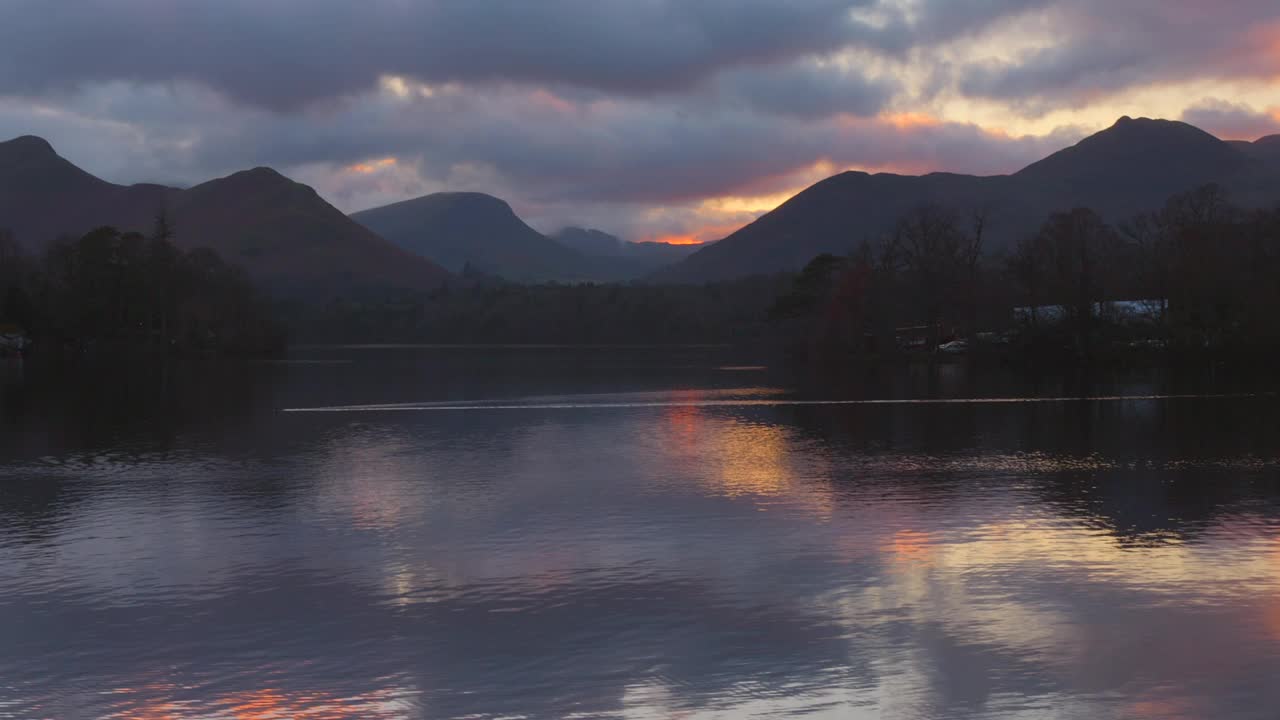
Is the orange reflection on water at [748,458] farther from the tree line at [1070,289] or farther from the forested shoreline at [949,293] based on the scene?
the tree line at [1070,289]

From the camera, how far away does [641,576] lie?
730 inches

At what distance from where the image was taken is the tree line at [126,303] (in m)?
151

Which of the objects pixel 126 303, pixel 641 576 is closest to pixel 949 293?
pixel 126 303

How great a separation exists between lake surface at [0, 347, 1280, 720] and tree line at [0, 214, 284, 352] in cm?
11774

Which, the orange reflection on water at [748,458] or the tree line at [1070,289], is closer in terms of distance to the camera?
the orange reflection on water at [748,458]

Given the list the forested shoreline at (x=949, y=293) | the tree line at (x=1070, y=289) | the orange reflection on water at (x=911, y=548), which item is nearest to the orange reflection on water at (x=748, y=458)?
the orange reflection on water at (x=911, y=548)

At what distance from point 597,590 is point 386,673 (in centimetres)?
466

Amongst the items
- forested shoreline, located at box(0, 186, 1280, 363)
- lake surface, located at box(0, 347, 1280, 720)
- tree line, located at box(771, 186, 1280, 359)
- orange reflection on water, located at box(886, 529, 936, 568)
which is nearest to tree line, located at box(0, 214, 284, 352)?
forested shoreline, located at box(0, 186, 1280, 363)

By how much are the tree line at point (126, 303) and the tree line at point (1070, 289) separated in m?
79.0

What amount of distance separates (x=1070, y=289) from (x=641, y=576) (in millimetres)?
102940

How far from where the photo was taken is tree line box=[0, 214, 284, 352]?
151 meters

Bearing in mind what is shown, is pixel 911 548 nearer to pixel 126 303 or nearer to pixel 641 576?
pixel 641 576

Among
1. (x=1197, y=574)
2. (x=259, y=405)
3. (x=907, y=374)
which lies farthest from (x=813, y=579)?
(x=907, y=374)

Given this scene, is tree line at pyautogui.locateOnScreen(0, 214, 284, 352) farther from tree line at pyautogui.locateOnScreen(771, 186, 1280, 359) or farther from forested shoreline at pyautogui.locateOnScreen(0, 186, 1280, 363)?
tree line at pyautogui.locateOnScreen(771, 186, 1280, 359)
